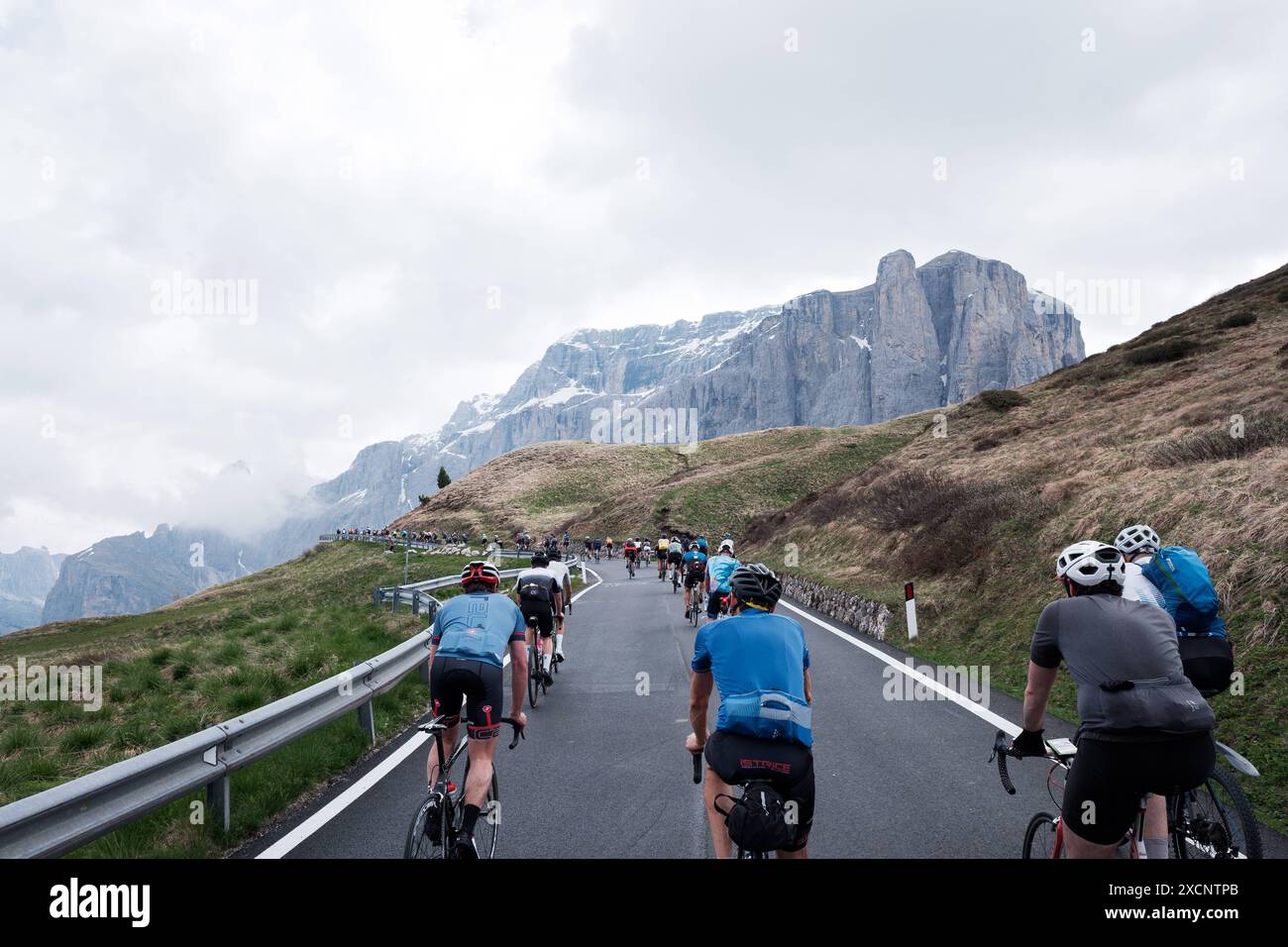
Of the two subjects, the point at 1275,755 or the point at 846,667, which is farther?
the point at 846,667

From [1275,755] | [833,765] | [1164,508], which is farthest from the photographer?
[1164,508]

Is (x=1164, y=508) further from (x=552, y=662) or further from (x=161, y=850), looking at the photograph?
(x=161, y=850)

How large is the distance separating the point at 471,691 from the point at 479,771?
464mm

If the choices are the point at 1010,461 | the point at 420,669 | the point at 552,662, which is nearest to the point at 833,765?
the point at 552,662

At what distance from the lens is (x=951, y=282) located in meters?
192

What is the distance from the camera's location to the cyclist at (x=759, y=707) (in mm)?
3037

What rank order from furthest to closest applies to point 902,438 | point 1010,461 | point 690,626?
1. point 902,438
2. point 1010,461
3. point 690,626

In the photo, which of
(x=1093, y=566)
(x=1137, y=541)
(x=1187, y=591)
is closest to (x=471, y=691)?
(x=1093, y=566)

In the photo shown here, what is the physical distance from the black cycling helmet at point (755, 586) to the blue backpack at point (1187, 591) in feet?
7.92

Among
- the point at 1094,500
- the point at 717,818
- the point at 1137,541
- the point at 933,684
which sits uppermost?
the point at 1094,500

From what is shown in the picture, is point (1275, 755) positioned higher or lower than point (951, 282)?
lower

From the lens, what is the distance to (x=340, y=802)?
519 cm

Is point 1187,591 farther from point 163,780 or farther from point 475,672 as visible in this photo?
point 163,780

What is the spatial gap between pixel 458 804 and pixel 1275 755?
6.17 meters
